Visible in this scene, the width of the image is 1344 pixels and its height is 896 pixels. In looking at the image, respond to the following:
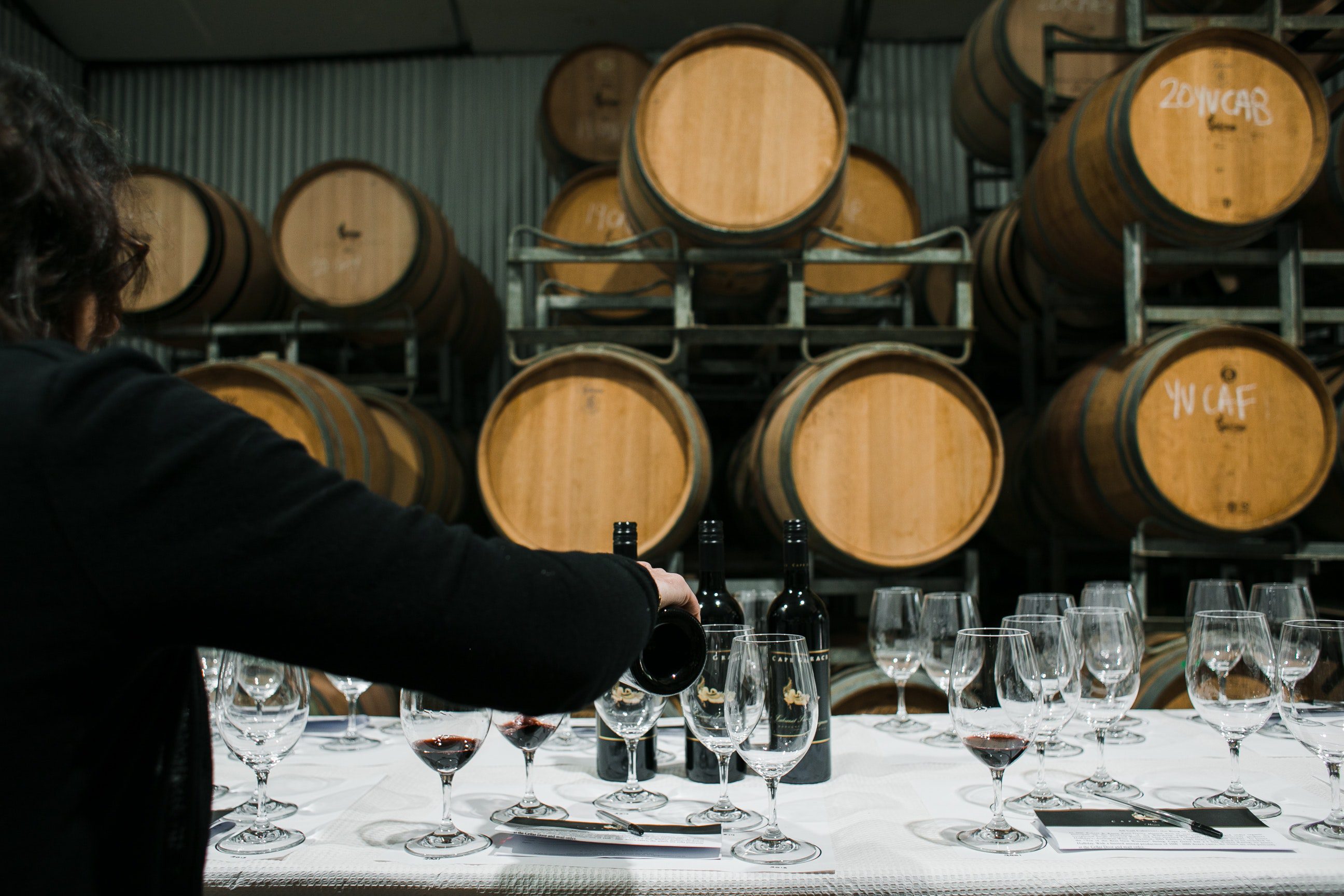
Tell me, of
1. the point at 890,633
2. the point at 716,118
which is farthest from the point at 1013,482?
the point at 890,633

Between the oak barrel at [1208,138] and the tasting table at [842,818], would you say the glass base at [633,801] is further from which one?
the oak barrel at [1208,138]

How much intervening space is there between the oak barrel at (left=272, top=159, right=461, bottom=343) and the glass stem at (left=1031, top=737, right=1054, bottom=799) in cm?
329

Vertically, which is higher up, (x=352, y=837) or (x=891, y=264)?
(x=891, y=264)

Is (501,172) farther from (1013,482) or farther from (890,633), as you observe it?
(890,633)

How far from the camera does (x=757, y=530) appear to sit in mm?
3504

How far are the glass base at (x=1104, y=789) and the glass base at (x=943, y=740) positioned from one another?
259 millimetres

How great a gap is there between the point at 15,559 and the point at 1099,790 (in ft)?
4.30

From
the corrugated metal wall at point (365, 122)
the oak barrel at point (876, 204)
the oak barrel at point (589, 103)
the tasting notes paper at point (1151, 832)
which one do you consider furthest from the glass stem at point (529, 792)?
the corrugated metal wall at point (365, 122)

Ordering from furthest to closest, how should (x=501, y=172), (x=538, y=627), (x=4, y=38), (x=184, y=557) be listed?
(x=501, y=172)
(x=4, y=38)
(x=538, y=627)
(x=184, y=557)

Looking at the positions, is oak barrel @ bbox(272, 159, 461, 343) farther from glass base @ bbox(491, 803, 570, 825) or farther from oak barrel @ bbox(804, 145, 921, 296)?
glass base @ bbox(491, 803, 570, 825)

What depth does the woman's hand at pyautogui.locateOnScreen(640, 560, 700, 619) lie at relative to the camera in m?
1.04

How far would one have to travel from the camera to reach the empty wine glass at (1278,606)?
5.54 ft

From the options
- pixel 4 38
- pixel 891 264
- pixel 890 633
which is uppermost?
pixel 4 38

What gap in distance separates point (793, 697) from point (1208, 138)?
8.73 feet
